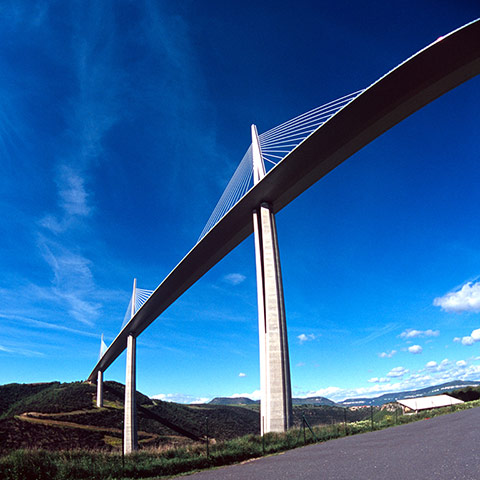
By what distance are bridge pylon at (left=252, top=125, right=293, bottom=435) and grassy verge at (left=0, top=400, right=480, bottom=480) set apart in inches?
79.2

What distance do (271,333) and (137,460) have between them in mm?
9576

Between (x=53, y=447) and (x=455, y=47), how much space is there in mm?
59659

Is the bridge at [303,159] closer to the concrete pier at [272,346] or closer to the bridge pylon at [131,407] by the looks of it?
the concrete pier at [272,346]

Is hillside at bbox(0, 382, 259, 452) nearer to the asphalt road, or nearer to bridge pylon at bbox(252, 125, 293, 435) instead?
bridge pylon at bbox(252, 125, 293, 435)

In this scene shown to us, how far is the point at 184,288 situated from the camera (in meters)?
40.4

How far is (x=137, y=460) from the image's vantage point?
13.0m

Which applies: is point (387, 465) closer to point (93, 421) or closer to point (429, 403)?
point (429, 403)

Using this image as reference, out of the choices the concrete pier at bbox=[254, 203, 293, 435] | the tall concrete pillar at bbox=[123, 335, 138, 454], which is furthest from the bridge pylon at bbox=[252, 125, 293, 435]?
the tall concrete pillar at bbox=[123, 335, 138, 454]

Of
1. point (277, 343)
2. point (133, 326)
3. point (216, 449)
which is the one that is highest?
point (133, 326)

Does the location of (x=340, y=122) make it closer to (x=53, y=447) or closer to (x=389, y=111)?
(x=389, y=111)

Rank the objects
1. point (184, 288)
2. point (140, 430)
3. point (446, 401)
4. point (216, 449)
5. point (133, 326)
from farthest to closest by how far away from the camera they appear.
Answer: point (140, 430)
point (133, 326)
point (446, 401)
point (184, 288)
point (216, 449)

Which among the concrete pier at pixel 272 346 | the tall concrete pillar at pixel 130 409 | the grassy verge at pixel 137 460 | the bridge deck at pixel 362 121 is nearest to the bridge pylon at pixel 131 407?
the tall concrete pillar at pixel 130 409

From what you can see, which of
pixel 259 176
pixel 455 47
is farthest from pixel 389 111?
pixel 259 176

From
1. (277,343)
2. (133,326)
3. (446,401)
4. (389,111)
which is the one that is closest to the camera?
(389,111)
